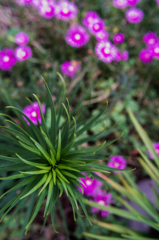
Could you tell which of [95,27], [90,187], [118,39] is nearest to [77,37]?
[95,27]

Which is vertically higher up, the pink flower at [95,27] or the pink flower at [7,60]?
→ the pink flower at [95,27]

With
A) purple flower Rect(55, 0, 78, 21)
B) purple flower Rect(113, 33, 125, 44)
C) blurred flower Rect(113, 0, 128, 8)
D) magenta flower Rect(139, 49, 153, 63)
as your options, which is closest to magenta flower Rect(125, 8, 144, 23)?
blurred flower Rect(113, 0, 128, 8)

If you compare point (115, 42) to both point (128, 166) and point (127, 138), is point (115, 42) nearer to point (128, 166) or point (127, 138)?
point (127, 138)

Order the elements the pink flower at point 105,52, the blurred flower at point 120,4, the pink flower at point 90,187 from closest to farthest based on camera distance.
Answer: the pink flower at point 90,187 < the pink flower at point 105,52 < the blurred flower at point 120,4

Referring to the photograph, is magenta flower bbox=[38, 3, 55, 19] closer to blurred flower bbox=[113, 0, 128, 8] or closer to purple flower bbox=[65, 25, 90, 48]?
purple flower bbox=[65, 25, 90, 48]

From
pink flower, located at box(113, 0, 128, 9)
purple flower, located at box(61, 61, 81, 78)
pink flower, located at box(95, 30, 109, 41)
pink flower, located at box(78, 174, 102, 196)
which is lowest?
pink flower, located at box(78, 174, 102, 196)

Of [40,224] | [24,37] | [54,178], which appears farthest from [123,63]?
[40,224]

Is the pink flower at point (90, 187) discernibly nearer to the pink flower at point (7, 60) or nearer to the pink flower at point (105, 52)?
the pink flower at point (105, 52)

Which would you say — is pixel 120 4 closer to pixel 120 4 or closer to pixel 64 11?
pixel 120 4

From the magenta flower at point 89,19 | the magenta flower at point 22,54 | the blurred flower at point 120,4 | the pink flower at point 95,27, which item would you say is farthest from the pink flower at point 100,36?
the magenta flower at point 22,54
